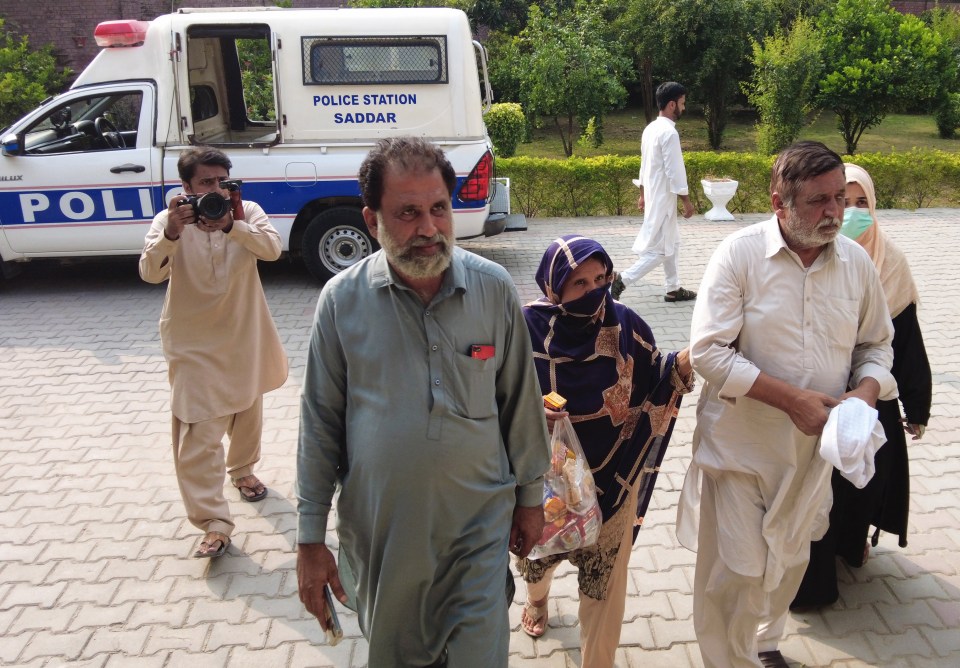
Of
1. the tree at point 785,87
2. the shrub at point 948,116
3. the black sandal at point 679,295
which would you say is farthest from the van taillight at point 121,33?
the shrub at point 948,116

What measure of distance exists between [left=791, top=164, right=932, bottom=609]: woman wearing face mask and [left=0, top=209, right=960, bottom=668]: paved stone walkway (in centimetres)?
19

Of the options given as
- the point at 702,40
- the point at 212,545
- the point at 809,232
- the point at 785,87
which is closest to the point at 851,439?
the point at 809,232

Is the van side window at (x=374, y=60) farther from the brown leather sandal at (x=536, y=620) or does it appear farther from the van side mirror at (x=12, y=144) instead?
the brown leather sandal at (x=536, y=620)

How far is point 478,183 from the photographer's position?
7980 mm

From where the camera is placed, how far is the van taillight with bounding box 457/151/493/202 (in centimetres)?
793

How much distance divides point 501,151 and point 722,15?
22.3 ft

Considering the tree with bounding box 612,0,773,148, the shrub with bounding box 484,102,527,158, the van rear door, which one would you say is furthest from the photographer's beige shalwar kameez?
the tree with bounding box 612,0,773,148

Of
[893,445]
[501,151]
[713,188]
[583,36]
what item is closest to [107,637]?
[893,445]

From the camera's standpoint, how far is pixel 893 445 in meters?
3.45

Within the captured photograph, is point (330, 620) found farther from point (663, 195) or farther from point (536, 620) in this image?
point (663, 195)

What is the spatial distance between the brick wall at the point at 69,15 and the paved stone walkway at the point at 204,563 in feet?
44.4

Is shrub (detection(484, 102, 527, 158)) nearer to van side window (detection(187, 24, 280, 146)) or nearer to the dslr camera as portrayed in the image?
van side window (detection(187, 24, 280, 146))

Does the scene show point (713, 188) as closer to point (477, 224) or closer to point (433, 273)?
point (477, 224)

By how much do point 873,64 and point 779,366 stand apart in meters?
15.6
